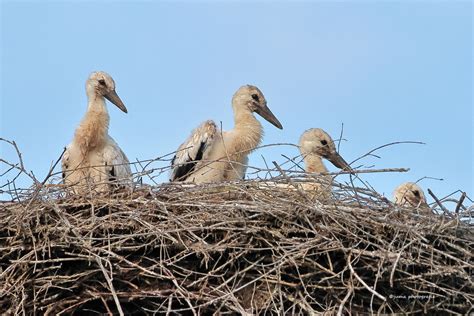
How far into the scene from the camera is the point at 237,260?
5.64 m

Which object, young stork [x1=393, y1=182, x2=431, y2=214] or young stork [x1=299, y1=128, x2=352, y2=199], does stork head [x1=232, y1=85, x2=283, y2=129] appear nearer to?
young stork [x1=299, y1=128, x2=352, y2=199]

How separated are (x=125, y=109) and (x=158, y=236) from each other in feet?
7.07

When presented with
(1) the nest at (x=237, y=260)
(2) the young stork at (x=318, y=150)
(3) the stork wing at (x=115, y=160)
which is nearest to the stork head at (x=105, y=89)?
(3) the stork wing at (x=115, y=160)

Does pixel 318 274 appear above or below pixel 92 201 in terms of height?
below

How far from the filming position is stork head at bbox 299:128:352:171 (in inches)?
307

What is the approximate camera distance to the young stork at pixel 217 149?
23.7 ft

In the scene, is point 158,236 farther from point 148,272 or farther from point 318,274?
point 318,274

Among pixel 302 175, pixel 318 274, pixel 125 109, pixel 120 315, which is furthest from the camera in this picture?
pixel 125 109

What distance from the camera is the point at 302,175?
20.1 feet

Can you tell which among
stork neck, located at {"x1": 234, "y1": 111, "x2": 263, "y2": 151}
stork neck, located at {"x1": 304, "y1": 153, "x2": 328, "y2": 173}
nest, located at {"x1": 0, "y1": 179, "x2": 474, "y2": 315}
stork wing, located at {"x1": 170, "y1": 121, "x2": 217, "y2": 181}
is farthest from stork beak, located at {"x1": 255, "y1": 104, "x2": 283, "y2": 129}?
nest, located at {"x1": 0, "y1": 179, "x2": 474, "y2": 315}

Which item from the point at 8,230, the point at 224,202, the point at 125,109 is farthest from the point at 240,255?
the point at 125,109

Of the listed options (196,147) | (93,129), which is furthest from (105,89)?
(196,147)

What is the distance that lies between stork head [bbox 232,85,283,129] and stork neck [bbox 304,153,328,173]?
0.42 metres

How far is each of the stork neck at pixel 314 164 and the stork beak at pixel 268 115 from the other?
0.41m
